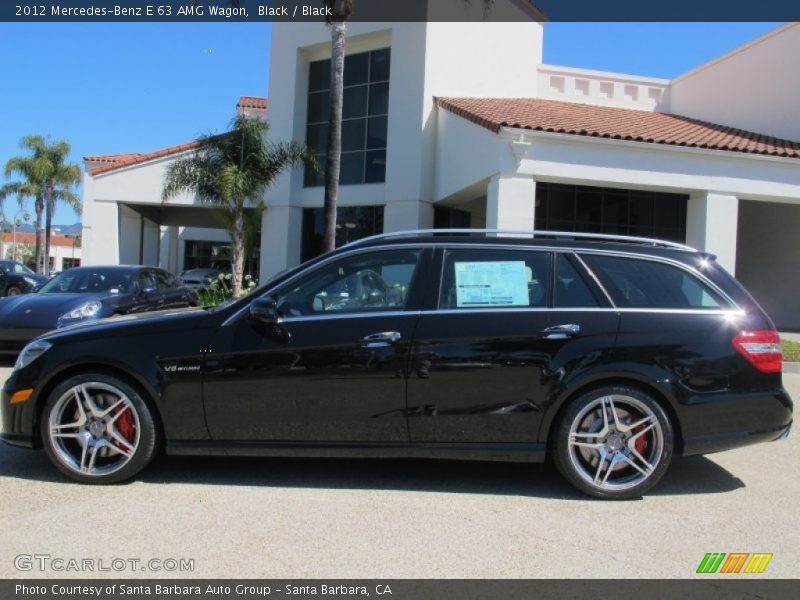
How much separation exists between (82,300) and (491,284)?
269 inches

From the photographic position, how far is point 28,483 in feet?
14.1

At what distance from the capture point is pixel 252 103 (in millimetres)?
32188

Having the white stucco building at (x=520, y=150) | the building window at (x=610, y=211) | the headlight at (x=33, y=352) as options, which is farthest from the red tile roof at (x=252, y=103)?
the headlight at (x=33, y=352)

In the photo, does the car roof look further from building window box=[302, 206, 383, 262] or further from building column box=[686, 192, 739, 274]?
building window box=[302, 206, 383, 262]

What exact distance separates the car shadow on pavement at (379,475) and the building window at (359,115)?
14754mm

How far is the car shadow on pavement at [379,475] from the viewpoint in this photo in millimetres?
4383

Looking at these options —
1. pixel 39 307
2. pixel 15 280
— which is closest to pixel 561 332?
pixel 39 307

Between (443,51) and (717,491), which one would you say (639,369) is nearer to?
(717,491)

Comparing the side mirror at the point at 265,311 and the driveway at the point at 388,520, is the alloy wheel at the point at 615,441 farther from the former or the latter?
the side mirror at the point at 265,311

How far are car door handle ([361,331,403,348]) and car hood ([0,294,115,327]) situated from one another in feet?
20.2

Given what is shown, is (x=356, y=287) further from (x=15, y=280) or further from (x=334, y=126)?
(x=15, y=280)

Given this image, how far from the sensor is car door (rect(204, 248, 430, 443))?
412cm

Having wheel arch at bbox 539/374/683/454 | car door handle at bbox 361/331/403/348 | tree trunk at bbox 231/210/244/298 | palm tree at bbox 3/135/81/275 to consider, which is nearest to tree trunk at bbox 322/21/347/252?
tree trunk at bbox 231/210/244/298
